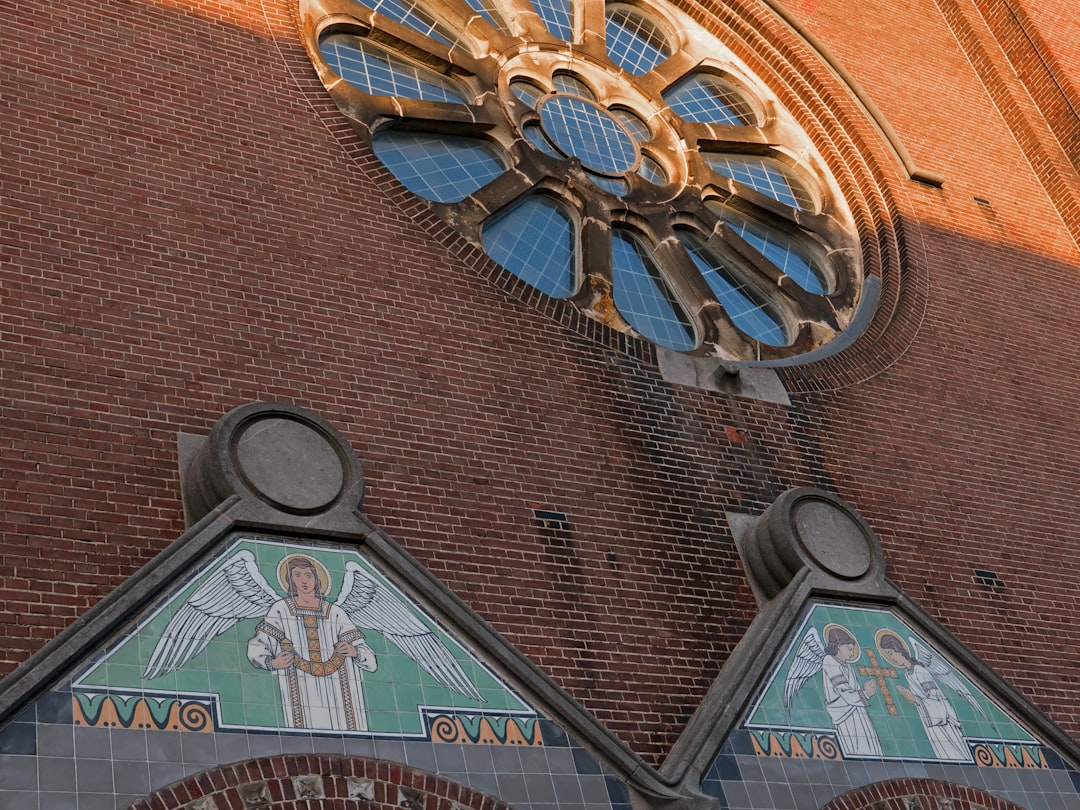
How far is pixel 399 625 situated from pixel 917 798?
3.25 meters

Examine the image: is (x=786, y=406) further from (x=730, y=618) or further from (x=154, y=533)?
(x=154, y=533)

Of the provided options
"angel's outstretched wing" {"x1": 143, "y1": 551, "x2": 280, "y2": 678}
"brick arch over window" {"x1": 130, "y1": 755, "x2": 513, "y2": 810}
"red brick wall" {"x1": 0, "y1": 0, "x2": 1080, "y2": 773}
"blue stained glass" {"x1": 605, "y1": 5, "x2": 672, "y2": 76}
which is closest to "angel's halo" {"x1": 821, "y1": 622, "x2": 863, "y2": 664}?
"red brick wall" {"x1": 0, "y1": 0, "x2": 1080, "y2": 773}

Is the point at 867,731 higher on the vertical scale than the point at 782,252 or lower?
higher

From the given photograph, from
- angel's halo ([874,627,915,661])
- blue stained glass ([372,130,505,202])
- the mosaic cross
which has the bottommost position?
blue stained glass ([372,130,505,202])

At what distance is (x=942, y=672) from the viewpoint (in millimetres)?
9156

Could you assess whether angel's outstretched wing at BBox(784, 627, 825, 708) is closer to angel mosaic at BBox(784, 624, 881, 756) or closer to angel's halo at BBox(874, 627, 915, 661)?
angel mosaic at BBox(784, 624, 881, 756)

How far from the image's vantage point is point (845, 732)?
8492mm

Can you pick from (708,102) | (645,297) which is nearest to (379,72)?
(645,297)

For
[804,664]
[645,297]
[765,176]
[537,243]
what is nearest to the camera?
[804,664]

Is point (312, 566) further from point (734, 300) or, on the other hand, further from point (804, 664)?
point (734, 300)

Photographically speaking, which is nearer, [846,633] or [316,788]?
[316,788]

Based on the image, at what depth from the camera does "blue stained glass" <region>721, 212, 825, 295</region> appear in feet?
41.1

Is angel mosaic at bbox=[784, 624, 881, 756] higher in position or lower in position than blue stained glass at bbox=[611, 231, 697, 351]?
higher

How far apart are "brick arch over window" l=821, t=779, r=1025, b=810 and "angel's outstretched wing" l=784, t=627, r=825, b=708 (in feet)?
2.01
